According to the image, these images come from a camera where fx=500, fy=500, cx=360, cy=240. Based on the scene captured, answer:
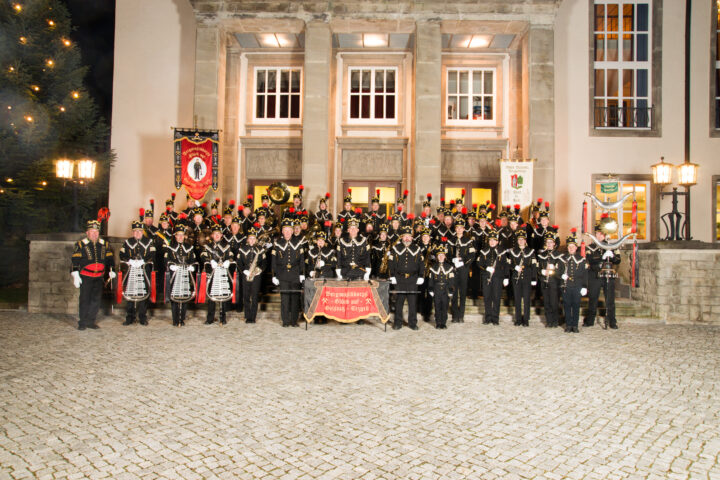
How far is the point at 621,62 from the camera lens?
1862 centimetres

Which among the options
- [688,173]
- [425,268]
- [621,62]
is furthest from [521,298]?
[621,62]

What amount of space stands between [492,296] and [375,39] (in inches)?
453

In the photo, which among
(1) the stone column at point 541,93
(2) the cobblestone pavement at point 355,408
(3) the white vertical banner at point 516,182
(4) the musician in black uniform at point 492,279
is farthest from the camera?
(1) the stone column at point 541,93

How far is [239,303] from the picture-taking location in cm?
1253

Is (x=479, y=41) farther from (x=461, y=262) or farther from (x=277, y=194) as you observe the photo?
(x=461, y=262)

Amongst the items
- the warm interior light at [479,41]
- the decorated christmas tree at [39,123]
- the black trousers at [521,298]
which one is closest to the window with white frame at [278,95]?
the decorated christmas tree at [39,123]

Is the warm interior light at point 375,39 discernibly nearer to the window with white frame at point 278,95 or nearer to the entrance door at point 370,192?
the window with white frame at point 278,95

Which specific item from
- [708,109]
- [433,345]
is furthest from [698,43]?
[433,345]

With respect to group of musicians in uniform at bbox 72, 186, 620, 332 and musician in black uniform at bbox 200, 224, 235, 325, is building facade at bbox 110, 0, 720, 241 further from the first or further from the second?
musician in black uniform at bbox 200, 224, 235, 325

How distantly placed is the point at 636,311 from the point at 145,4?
65.0ft

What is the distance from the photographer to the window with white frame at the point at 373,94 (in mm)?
19531

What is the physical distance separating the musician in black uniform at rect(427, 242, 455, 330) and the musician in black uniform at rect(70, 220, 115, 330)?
7.23 meters

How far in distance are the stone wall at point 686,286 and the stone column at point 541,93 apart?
536 cm

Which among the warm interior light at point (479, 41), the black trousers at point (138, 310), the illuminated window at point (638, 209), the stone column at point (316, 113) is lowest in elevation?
the black trousers at point (138, 310)
